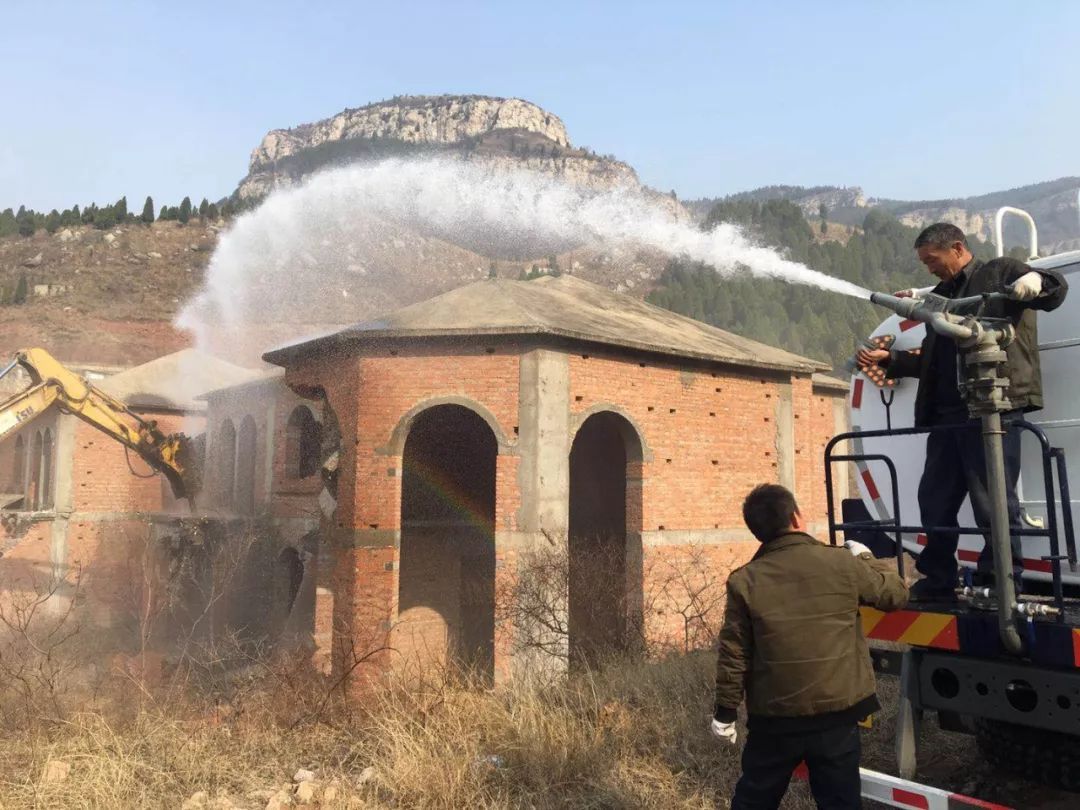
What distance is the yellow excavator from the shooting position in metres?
20.1

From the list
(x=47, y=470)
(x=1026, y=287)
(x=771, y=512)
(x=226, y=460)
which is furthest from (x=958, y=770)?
(x=47, y=470)

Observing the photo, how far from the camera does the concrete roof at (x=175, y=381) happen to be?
2666 centimetres

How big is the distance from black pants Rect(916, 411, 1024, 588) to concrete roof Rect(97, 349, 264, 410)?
23777mm

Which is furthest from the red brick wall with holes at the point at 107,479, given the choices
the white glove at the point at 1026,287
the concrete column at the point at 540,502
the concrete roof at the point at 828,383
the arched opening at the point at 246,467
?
the white glove at the point at 1026,287

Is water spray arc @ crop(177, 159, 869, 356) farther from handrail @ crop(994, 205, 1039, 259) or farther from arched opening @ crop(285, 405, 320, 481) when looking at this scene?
arched opening @ crop(285, 405, 320, 481)

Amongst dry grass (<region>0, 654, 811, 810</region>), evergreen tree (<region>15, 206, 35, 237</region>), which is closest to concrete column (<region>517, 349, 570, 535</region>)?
dry grass (<region>0, 654, 811, 810</region>)

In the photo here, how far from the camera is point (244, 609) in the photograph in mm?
20594

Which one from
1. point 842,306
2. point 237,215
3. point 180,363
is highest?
point 237,215

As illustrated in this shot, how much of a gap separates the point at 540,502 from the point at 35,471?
19.6 m

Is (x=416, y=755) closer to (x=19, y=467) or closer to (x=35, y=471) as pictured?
(x=35, y=471)

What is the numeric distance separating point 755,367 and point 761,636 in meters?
12.8

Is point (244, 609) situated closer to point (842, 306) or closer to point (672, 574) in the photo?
point (672, 574)

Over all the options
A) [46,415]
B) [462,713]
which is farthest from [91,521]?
[462,713]

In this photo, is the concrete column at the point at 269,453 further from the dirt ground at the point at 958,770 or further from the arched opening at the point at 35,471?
the dirt ground at the point at 958,770
